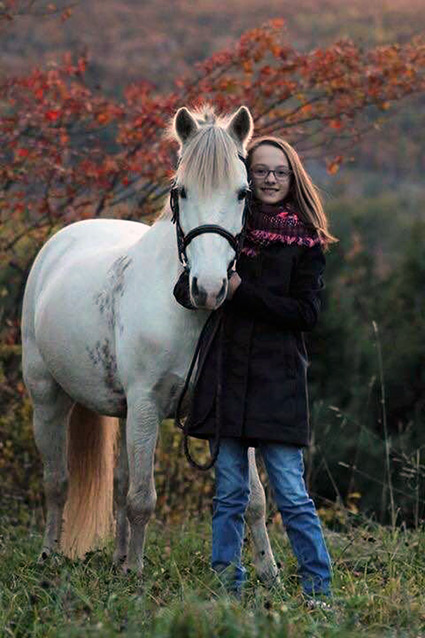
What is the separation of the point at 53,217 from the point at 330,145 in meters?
2.28

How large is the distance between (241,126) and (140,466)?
149cm

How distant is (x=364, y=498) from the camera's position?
1548 cm

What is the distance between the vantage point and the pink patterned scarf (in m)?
4.06

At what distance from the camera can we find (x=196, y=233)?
152 inches

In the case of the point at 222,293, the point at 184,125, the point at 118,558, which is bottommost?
the point at 118,558

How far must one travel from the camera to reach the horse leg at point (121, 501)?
520cm

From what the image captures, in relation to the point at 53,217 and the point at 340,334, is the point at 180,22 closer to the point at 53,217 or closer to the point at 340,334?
the point at 340,334

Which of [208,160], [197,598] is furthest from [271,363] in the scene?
[197,598]

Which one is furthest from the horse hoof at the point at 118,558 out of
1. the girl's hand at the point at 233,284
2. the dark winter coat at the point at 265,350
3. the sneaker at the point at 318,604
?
the girl's hand at the point at 233,284

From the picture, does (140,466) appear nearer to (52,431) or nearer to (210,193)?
(52,431)

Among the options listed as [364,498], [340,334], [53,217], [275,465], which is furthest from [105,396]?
[340,334]

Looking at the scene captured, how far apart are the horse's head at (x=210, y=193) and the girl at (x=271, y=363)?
0.52 ft

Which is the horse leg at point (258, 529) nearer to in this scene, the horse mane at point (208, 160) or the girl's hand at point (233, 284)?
the girl's hand at point (233, 284)

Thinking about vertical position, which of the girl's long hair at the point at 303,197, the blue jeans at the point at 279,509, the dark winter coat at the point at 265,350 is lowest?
the blue jeans at the point at 279,509
